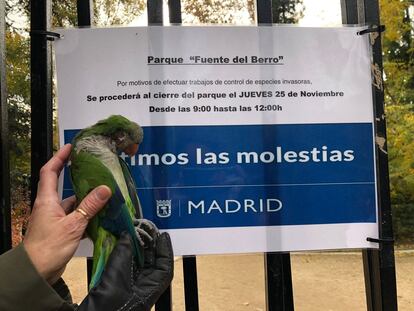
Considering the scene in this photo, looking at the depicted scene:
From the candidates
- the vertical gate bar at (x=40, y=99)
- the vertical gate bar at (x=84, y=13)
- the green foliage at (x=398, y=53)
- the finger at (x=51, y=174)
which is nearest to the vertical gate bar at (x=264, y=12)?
the vertical gate bar at (x=84, y=13)

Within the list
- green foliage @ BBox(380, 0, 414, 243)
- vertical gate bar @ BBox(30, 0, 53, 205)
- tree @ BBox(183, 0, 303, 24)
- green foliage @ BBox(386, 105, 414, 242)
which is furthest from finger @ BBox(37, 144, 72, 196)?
green foliage @ BBox(386, 105, 414, 242)

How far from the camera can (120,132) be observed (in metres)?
1.44

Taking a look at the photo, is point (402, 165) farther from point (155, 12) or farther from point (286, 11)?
point (155, 12)

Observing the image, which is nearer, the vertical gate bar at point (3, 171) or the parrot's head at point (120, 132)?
the parrot's head at point (120, 132)

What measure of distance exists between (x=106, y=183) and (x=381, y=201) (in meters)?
1.01

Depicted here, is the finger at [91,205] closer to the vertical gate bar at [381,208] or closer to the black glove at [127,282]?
the black glove at [127,282]

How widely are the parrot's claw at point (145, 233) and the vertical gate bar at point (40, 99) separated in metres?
0.48

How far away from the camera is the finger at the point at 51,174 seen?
4.10ft

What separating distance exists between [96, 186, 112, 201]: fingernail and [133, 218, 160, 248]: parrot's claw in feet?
0.59

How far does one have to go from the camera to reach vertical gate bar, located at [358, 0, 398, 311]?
1.71 metres

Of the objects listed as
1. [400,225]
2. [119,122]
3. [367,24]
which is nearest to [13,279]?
[119,122]

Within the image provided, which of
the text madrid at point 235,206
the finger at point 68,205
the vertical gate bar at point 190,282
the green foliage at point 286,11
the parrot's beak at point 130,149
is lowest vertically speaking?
the vertical gate bar at point 190,282

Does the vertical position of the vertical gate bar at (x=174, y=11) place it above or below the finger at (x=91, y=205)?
above

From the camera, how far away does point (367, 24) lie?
5.70ft
